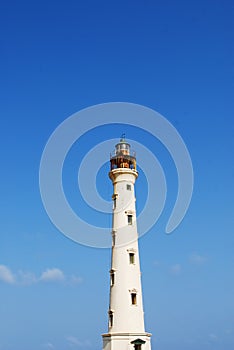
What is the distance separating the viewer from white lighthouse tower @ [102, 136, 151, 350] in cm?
3291

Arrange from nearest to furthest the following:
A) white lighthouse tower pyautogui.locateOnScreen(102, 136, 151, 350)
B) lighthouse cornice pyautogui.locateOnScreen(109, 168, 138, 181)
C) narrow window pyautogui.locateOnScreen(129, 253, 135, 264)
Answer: white lighthouse tower pyautogui.locateOnScreen(102, 136, 151, 350)
narrow window pyautogui.locateOnScreen(129, 253, 135, 264)
lighthouse cornice pyautogui.locateOnScreen(109, 168, 138, 181)

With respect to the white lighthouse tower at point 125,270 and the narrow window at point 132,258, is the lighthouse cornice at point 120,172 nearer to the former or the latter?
the white lighthouse tower at point 125,270

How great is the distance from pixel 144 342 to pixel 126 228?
9.28 m

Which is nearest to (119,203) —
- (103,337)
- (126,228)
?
(126,228)

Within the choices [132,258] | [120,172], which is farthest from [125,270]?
[120,172]

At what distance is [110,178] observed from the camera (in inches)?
1545

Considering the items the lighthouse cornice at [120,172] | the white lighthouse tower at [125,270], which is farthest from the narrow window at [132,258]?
the lighthouse cornice at [120,172]

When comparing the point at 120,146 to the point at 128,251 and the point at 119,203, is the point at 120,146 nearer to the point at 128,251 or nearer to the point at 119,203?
the point at 119,203

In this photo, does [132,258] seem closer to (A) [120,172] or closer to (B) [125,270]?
(B) [125,270]

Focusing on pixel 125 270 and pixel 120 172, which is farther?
pixel 120 172

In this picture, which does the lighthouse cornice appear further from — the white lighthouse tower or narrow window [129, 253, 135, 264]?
narrow window [129, 253, 135, 264]

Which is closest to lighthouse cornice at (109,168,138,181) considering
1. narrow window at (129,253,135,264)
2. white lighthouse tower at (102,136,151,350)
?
white lighthouse tower at (102,136,151,350)

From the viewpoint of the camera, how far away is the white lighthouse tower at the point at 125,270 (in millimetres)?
32906

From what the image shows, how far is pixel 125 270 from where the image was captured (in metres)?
34.9
